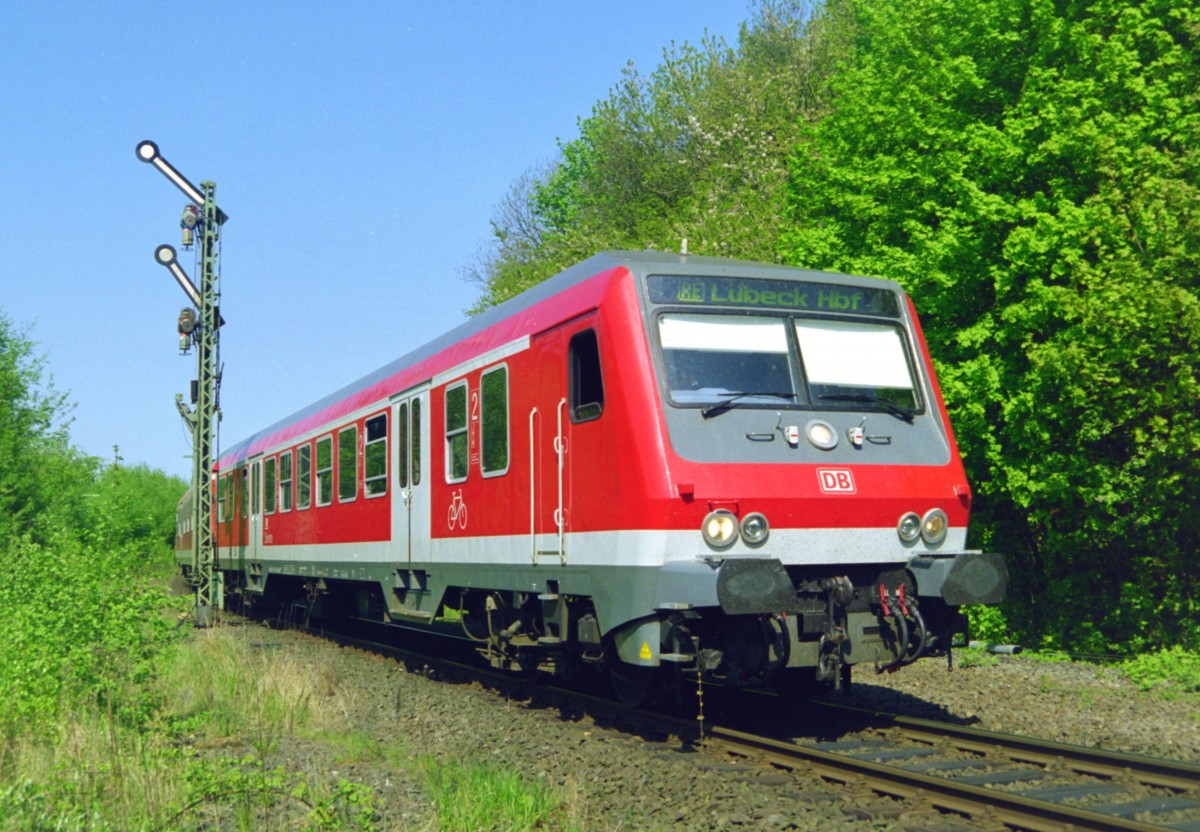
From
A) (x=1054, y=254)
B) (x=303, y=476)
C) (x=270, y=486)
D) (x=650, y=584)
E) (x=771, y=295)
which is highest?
(x=1054, y=254)

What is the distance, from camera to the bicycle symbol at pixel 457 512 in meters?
11.6

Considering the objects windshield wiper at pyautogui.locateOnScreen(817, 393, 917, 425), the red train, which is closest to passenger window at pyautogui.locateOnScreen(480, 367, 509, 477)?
the red train

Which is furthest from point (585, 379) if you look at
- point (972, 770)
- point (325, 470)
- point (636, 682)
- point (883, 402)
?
point (325, 470)

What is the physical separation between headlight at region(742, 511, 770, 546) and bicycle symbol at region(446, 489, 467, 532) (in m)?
3.89

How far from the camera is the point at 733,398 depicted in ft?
28.9

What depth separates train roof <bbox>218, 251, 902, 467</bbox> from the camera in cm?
920

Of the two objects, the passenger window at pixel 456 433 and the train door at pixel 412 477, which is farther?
the train door at pixel 412 477

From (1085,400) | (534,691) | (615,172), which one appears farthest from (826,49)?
(534,691)

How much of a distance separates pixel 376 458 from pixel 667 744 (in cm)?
646

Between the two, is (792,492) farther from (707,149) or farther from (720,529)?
(707,149)

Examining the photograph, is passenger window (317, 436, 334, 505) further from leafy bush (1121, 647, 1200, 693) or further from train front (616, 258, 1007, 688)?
leafy bush (1121, 647, 1200, 693)

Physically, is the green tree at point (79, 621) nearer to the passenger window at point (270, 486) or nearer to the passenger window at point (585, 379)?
the passenger window at point (585, 379)

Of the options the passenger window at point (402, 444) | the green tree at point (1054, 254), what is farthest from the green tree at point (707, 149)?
the passenger window at point (402, 444)

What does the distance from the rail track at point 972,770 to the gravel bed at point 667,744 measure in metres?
0.20
